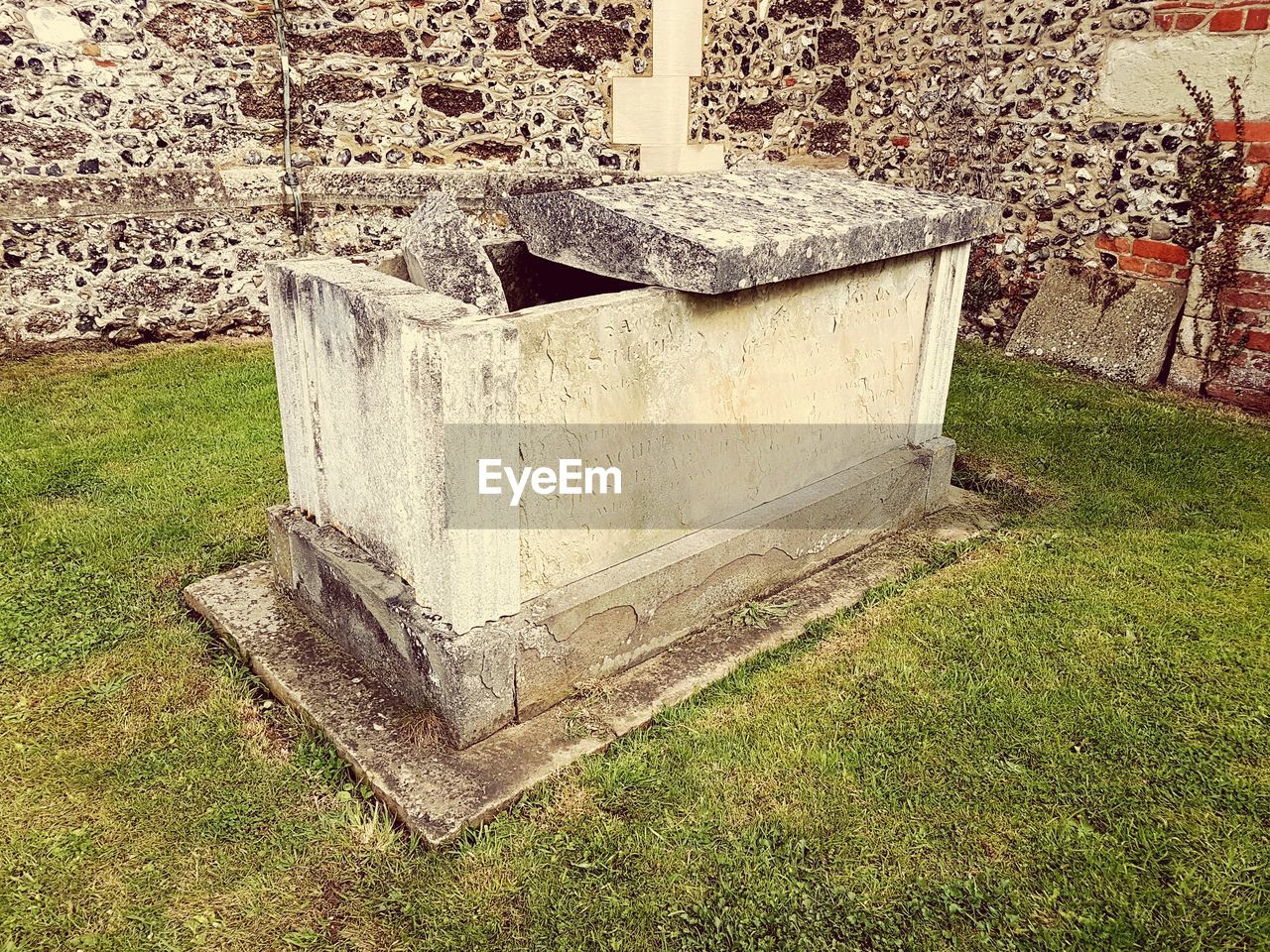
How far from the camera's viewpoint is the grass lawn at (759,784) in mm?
2154

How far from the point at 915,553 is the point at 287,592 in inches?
99.4

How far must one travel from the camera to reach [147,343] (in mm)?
6047


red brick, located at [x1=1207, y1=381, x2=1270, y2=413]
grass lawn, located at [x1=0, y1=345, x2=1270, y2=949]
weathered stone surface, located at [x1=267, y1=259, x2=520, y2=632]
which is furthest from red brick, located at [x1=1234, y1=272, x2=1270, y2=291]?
weathered stone surface, located at [x1=267, y1=259, x2=520, y2=632]

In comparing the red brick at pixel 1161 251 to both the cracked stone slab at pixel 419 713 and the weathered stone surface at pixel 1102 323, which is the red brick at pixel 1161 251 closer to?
the weathered stone surface at pixel 1102 323

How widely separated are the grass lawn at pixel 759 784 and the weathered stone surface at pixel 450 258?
1.39 m

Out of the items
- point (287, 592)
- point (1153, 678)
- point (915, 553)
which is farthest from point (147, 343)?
point (1153, 678)

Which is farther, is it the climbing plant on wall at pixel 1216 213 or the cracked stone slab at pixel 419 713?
the climbing plant on wall at pixel 1216 213

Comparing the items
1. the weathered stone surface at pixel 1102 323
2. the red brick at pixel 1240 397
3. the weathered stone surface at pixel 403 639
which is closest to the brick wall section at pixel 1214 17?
the weathered stone surface at pixel 1102 323

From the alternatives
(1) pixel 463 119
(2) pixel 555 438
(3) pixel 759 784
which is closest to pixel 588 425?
(2) pixel 555 438

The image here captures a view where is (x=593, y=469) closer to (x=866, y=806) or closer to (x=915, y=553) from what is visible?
(x=866, y=806)

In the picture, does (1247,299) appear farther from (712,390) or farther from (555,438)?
(555,438)

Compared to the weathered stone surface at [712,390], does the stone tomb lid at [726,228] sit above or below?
above

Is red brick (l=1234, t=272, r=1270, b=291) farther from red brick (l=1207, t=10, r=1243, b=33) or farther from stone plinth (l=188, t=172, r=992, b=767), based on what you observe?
stone plinth (l=188, t=172, r=992, b=767)

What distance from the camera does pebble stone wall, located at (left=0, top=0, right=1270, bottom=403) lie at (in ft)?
17.9
